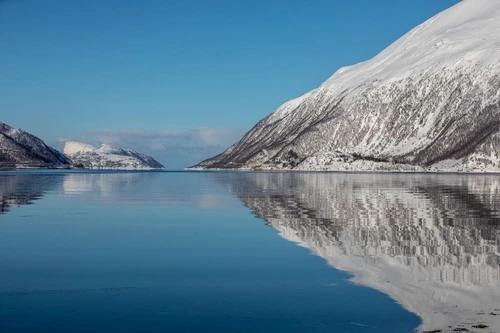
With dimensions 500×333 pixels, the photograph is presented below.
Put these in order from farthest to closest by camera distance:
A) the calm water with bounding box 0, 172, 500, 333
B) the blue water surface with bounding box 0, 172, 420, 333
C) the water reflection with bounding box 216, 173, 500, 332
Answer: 1. the water reflection with bounding box 216, 173, 500, 332
2. the calm water with bounding box 0, 172, 500, 333
3. the blue water surface with bounding box 0, 172, 420, 333

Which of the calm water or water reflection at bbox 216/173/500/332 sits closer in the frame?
the calm water

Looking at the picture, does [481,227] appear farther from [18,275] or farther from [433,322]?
[18,275]

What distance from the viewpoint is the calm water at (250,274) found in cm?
1928

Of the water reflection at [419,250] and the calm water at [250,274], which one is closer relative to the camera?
the calm water at [250,274]

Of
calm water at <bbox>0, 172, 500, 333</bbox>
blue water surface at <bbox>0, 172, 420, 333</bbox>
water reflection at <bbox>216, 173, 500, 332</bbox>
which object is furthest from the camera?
water reflection at <bbox>216, 173, 500, 332</bbox>

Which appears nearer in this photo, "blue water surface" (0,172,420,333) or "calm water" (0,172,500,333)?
"blue water surface" (0,172,420,333)

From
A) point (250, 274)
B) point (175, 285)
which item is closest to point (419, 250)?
point (250, 274)

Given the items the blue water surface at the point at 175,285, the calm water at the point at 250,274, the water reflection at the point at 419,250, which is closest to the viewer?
the blue water surface at the point at 175,285

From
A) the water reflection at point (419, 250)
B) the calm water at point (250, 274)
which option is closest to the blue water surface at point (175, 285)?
the calm water at point (250, 274)

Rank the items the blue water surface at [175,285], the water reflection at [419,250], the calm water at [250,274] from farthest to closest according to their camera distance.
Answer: the water reflection at [419,250] → the calm water at [250,274] → the blue water surface at [175,285]

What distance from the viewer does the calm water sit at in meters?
19.3

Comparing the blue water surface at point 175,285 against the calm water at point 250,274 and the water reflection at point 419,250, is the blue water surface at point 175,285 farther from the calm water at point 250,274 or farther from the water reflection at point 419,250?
the water reflection at point 419,250

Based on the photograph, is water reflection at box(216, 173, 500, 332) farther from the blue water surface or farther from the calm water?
the blue water surface

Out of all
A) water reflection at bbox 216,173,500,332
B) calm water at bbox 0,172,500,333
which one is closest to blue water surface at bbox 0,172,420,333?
calm water at bbox 0,172,500,333
